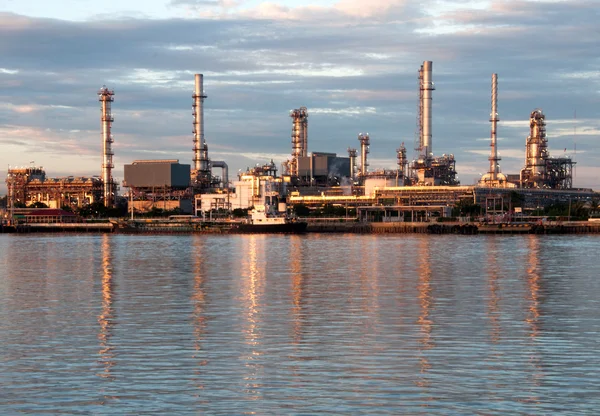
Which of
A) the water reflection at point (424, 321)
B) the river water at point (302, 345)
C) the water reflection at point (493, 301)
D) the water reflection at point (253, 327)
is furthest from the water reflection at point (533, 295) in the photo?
the water reflection at point (253, 327)

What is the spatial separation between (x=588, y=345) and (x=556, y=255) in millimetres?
50105

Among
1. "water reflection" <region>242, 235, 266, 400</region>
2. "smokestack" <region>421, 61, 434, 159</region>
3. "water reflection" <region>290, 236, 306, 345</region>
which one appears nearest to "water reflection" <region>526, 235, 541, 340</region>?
"water reflection" <region>290, 236, 306, 345</region>

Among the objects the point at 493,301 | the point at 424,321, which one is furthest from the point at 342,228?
the point at 424,321

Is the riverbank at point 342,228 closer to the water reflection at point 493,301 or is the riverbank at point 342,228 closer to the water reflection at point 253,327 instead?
the water reflection at point 493,301

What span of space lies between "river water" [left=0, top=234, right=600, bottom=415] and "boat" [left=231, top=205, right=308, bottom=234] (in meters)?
101

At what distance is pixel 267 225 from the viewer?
152750 mm

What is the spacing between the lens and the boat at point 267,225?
151 meters

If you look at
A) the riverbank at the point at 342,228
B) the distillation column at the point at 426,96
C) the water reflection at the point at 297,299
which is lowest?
the riverbank at the point at 342,228

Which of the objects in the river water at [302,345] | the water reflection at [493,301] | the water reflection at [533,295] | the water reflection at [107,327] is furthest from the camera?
the water reflection at [533,295]

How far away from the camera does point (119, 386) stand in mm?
20609

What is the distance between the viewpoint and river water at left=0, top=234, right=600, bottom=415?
19.3 m

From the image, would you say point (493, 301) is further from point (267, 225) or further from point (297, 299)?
point (267, 225)

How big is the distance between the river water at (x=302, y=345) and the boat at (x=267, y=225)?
101 m

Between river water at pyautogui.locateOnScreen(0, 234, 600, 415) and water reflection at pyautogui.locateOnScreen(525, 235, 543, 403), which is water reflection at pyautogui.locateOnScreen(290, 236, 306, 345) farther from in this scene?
water reflection at pyautogui.locateOnScreen(525, 235, 543, 403)
